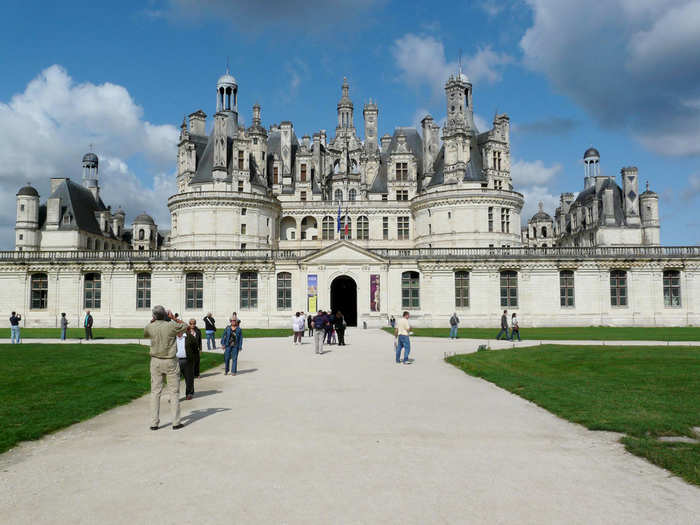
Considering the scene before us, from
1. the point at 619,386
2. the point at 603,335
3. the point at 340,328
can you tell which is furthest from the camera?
the point at 603,335

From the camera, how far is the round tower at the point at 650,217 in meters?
63.3

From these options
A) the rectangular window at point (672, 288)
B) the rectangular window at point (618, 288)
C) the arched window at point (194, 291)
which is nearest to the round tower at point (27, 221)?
the arched window at point (194, 291)

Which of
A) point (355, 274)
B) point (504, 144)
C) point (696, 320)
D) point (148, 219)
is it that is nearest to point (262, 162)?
point (355, 274)

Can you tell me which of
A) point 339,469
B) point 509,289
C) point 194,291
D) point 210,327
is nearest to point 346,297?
point 194,291

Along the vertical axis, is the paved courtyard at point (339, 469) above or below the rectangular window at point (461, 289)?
below

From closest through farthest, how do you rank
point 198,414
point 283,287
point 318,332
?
1. point 198,414
2. point 318,332
3. point 283,287

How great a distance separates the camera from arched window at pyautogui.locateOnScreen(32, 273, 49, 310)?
47.3m

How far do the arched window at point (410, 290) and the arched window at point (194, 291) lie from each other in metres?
18.4

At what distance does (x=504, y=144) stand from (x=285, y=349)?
1673 inches

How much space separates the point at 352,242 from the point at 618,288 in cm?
2607

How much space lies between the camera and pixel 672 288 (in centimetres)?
4650

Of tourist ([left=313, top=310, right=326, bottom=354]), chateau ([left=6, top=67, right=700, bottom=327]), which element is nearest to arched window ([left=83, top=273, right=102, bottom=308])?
chateau ([left=6, top=67, right=700, bottom=327])

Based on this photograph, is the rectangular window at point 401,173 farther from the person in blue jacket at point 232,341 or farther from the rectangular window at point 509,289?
the person in blue jacket at point 232,341

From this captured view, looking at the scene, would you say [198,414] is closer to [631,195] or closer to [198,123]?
[198,123]
